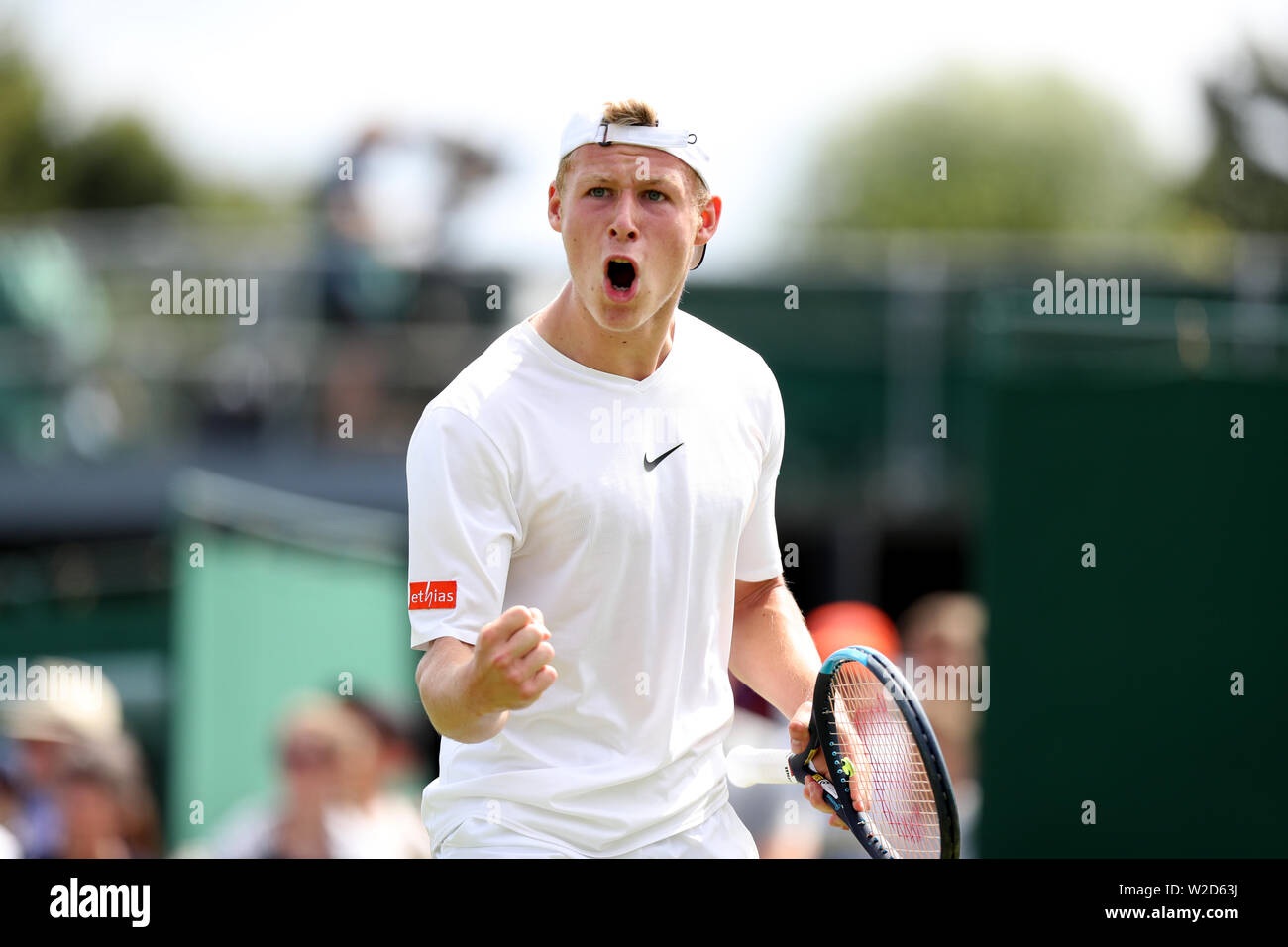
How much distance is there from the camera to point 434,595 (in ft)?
9.77

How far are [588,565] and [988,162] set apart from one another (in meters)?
56.6

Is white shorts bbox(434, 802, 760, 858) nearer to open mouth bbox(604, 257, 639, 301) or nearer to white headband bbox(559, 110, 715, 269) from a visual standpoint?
open mouth bbox(604, 257, 639, 301)

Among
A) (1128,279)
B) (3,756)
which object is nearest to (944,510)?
(1128,279)

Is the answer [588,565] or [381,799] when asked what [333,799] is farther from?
[588,565]

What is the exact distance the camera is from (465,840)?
3195 mm

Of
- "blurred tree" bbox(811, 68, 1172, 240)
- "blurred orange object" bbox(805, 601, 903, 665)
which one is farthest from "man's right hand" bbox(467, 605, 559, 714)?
"blurred tree" bbox(811, 68, 1172, 240)

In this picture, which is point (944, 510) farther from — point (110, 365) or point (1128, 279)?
point (110, 365)

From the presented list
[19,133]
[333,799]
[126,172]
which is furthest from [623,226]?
[126,172]

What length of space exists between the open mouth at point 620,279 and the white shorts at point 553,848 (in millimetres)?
1003

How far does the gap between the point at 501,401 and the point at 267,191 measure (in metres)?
57.4

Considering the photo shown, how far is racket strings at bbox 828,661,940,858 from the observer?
3.28 metres

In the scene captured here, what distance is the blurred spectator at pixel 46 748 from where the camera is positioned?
233 inches
